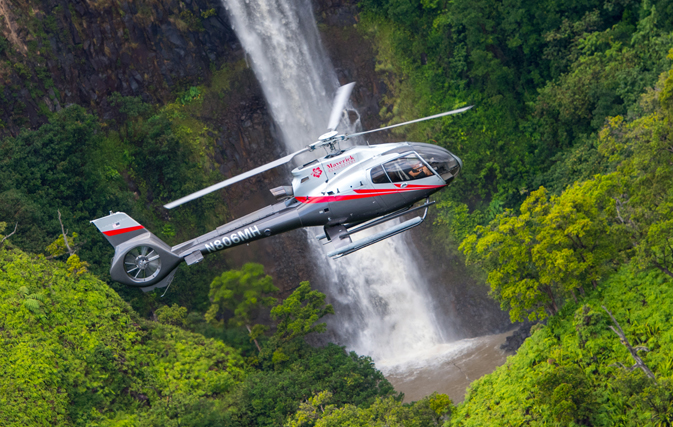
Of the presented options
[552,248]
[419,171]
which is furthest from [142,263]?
[552,248]

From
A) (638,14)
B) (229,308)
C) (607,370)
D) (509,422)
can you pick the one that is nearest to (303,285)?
(229,308)

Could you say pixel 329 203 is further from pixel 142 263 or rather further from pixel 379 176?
pixel 142 263

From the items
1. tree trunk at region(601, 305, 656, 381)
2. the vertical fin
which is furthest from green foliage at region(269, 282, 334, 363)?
tree trunk at region(601, 305, 656, 381)

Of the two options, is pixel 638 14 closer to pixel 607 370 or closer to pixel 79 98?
pixel 607 370

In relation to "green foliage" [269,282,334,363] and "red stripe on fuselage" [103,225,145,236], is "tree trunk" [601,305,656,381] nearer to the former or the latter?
"green foliage" [269,282,334,363]

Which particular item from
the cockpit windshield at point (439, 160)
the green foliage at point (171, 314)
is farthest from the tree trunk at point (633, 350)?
the green foliage at point (171, 314)
